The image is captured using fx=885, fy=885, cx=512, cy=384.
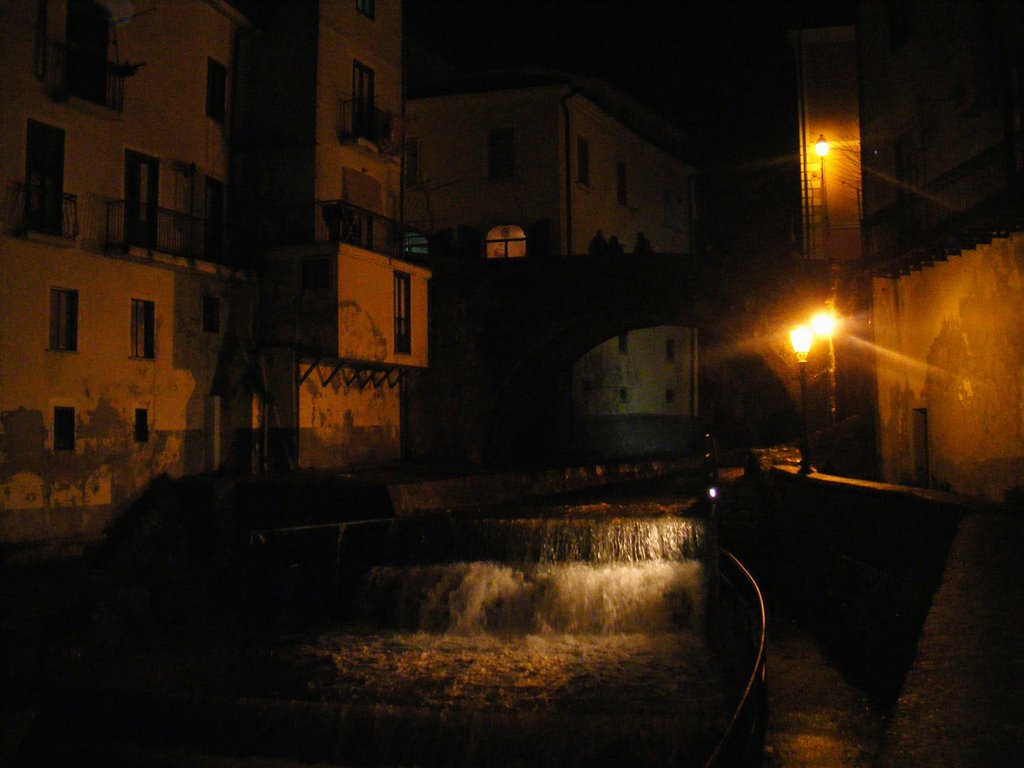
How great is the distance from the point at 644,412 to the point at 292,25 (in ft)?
62.1

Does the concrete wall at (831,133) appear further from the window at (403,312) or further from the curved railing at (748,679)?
the curved railing at (748,679)

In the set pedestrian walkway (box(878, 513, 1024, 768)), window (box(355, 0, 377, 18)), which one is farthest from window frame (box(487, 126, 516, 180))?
pedestrian walkway (box(878, 513, 1024, 768))

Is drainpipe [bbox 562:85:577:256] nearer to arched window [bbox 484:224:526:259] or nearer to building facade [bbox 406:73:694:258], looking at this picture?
building facade [bbox 406:73:694:258]

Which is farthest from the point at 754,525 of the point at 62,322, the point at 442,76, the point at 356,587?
the point at 442,76

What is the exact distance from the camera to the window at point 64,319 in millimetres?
17953

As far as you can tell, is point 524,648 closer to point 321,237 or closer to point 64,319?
point 64,319

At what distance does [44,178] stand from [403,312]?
10053 mm

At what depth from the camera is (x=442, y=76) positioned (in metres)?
35.9

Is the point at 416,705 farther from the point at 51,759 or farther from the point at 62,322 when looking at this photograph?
the point at 62,322

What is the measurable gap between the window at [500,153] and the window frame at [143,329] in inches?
556

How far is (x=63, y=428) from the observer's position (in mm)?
18078

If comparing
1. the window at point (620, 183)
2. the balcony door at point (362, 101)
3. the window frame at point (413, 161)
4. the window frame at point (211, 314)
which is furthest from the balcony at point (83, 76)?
→ the window at point (620, 183)

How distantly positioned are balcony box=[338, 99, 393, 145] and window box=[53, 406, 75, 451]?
1067 cm

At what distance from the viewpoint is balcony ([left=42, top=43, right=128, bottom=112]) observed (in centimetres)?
1791
